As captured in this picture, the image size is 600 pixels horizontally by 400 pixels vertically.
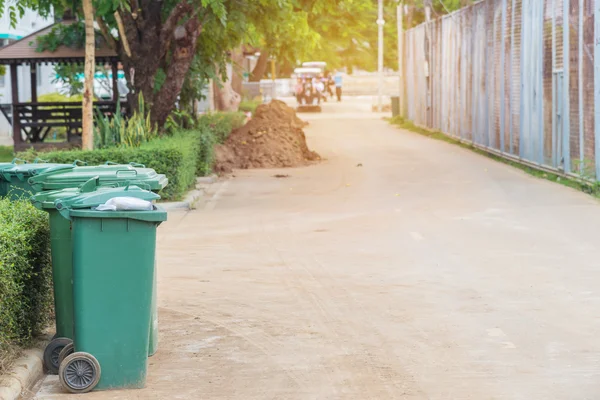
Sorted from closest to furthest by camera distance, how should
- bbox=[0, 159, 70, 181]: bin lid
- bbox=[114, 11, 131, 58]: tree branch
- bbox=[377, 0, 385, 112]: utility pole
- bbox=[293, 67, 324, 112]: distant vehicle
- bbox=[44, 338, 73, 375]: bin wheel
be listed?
bbox=[44, 338, 73, 375]: bin wheel, bbox=[0, 159, 70, 181]: bin lid, bbox=[114, 11, 131, 58]: tree branch, bbox=[377, 0, 385, 112]: utility pole, bbox=[293, 67, 324, 112]: distant vehicle

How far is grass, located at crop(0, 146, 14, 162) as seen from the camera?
23192mm

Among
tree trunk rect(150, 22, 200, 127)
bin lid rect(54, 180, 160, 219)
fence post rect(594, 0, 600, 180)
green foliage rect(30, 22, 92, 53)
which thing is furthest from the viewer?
green foliage rect(30, 22, 92, 53)

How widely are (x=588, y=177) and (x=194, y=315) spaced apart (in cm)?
1040

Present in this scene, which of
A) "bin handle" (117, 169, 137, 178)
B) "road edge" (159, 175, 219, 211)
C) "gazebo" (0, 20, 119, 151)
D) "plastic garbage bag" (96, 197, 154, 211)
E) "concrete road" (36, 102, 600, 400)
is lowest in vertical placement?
"concrete road" (36, 102, 600, 400)

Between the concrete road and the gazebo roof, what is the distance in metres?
6.62

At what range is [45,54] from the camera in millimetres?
23625

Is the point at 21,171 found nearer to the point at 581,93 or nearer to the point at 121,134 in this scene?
the point at 121,134

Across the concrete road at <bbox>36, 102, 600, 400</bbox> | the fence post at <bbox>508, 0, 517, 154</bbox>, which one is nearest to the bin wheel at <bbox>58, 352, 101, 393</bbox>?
the concrete road at <bbox>36, 102, 600, 400</bbox>

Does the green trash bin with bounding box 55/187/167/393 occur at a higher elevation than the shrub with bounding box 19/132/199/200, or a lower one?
lower

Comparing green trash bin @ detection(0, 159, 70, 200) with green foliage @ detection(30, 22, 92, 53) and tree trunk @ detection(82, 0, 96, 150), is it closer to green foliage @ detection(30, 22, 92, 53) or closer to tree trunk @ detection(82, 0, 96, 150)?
tree trunk @ detection(82, 0, 96, 150)

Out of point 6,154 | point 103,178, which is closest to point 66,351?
point 103,178

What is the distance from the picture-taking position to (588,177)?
1742 centimetres

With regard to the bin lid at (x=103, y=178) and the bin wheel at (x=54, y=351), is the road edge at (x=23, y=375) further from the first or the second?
the bin lid at (x=103, y=178)

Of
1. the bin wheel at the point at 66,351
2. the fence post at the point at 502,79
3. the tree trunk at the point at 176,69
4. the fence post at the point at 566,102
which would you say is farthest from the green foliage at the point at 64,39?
the bin wheel at the point at 66,351
